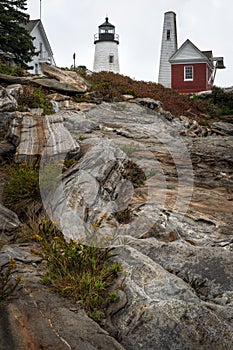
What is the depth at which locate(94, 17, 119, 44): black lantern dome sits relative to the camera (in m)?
51.7

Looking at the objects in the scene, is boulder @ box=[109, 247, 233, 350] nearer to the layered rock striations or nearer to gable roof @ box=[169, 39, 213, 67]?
the layered rock striations

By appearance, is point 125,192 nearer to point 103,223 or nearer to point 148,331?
point 103,223

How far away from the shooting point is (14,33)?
31172 mm

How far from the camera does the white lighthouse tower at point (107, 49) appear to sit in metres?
51.6

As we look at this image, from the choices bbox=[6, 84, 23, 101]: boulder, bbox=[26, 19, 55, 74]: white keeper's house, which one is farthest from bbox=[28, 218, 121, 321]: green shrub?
bbox=[26, 19, 55, 74]: white keeper's house

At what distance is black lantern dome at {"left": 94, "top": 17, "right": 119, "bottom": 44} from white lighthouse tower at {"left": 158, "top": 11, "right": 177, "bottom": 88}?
6539 mm

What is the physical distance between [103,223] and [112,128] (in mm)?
7581

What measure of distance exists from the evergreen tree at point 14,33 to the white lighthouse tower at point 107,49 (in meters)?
20.0

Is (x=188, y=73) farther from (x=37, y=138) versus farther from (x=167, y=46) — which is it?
(x=37, y=138)

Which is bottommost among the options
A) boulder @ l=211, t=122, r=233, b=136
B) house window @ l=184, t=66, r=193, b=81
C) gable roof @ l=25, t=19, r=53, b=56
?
boulder @ l=211, t=122, r=233, b=136

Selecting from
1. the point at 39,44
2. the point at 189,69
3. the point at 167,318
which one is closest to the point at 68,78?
the point at 167,318

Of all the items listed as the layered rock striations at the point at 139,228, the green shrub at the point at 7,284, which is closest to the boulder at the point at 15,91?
the layered rock striations at the point at 139,228

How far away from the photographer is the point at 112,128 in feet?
51.9

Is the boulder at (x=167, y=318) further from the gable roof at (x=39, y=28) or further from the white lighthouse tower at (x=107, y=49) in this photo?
the white lighthouse tower at (x=107, y=49)
